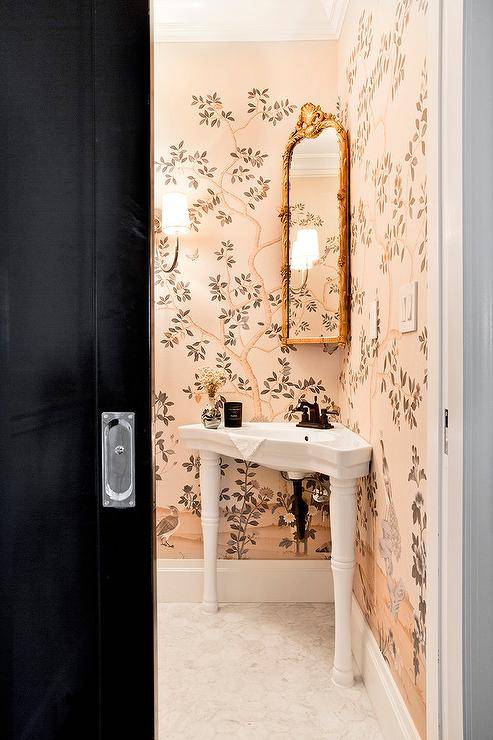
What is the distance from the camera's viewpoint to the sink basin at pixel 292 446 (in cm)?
189

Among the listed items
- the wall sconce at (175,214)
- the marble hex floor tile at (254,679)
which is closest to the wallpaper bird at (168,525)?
the marble hex floor tile at (254,679)

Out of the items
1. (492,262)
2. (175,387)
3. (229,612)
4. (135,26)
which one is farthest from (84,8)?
(229,612)

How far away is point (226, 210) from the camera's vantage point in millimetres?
Result: 2596

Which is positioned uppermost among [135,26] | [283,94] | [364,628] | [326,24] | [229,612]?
[326,24]

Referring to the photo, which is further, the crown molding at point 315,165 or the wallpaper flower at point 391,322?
the crown molding at point 315,165

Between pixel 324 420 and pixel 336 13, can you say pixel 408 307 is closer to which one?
pixel 324 420

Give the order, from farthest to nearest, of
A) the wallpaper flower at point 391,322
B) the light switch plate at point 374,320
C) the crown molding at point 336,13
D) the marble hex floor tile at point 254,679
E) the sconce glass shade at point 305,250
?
1. the sconce glass shade at point 305,250
2. the crown molding at point 336,13
3. the light switch plate at point 374,320
4. the marble hex floor tile at point 254,679
5. the wallpaper flower at point 391,322

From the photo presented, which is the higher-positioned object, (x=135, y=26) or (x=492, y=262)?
(x=135, y=26)

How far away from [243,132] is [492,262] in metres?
1.95

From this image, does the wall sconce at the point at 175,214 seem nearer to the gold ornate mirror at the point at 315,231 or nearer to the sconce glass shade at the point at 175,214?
the sconce glass shade at the point at 175,214

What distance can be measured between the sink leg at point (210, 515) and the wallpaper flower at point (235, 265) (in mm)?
166

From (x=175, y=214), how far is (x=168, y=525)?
151cm

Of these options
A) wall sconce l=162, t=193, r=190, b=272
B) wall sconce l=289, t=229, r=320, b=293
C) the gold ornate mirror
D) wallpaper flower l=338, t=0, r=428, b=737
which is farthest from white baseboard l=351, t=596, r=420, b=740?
wall sconce l=162, t=193, r=190, b=272

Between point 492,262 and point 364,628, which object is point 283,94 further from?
point 364,628
